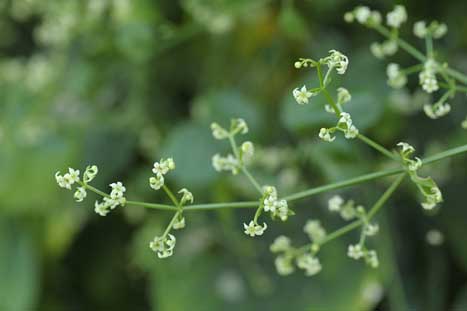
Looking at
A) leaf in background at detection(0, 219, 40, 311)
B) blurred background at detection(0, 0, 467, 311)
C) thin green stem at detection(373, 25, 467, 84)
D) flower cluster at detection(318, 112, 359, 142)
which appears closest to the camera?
flower cluster at detection(318, 112, 359, 142)

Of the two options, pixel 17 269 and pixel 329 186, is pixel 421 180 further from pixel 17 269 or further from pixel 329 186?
pixel 17 269

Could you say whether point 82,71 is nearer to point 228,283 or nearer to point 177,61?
point 177,61

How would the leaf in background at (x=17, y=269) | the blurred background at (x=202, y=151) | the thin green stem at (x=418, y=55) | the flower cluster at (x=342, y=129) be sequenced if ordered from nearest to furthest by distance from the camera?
1. the flower cluster at (x=342, y=129)
2. the thin green stem at (x=418, y=55)
3. the blurred background at (x=202, y=151)
4. the leaf in background at (x=17, y=269)

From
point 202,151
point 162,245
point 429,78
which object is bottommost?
point 162,245

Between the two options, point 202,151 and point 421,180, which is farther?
point 202,151

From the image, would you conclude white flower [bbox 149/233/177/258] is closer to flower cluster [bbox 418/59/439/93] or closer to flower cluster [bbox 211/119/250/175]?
flower cluster [bbox 211/119/250/175]

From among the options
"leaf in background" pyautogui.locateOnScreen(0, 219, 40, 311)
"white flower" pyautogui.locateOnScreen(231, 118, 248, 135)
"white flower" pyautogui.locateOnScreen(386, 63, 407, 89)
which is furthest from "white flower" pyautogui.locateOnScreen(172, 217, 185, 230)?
"leaf in background" pyautogui.locateOnScreen(0, 219, 40, 311)

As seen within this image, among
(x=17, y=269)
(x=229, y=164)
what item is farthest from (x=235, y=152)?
(x=17, y=269)

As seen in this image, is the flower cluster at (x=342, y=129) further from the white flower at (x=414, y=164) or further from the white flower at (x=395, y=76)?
the white flower at (x=395, y=76)

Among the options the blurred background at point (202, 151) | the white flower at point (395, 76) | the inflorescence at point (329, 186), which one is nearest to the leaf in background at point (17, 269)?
the blurred background at point (202, 151)
